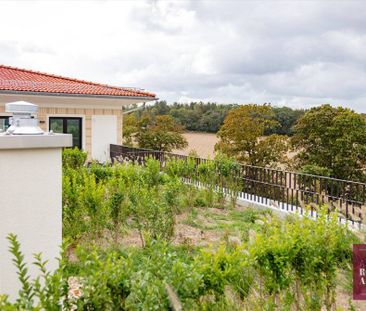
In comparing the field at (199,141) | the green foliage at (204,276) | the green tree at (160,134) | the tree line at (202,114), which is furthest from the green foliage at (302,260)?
the tree line at (202,114)

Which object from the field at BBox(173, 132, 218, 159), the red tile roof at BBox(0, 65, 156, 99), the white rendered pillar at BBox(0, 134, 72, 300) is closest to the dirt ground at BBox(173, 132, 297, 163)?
the field at BBox(173, 132, 218, 159)

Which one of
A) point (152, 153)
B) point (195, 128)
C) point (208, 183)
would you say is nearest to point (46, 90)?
point (152, 153)

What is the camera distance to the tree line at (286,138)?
1991 cm

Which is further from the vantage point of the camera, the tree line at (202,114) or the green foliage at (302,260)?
the tree line at (202,114)

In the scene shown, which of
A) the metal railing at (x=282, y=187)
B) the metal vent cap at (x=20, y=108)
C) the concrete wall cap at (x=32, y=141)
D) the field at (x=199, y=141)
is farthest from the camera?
the field at (x=199, y=141)

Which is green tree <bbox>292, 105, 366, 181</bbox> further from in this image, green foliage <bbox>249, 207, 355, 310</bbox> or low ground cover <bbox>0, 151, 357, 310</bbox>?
green foliage <bbox>249, 207, 355, 310</bbox>

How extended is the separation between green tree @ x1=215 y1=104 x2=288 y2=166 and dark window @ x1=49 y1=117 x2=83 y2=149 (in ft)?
30.0

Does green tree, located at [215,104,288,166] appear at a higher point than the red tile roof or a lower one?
lower

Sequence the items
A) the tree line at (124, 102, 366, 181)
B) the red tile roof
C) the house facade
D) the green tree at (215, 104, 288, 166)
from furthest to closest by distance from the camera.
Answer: the green tree at (215, 104, 288, 166) → the tree line at (124, 102, 366, 181) → the house facade → the red tile roof

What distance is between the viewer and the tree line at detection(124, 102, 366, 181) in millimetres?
19906

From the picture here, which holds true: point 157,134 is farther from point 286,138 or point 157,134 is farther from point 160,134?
point 286,138

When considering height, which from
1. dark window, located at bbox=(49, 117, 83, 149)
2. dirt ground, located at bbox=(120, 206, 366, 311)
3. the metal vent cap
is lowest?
dirt ground, located at bbox=(120, 206, 366, 311)

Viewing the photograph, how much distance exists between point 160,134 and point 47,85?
1166cm

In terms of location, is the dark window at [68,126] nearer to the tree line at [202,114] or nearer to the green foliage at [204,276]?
the green foliage at [204,276]
